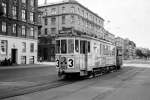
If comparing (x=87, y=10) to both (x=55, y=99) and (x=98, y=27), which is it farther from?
(x=55, y=99)

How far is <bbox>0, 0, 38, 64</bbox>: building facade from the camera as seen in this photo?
113 ft

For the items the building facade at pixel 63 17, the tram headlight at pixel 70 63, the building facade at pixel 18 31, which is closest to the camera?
the tram headlight at pixel 70 63

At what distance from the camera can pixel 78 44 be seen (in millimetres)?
15328

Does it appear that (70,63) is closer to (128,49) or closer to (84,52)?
(84,52)

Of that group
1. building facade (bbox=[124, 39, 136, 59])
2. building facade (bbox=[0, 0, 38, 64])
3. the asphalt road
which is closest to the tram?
the asphalt road

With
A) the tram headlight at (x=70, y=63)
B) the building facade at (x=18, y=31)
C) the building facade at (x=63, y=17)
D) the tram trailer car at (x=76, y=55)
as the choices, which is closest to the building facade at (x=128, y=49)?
the building facade at (x=63, y=17)

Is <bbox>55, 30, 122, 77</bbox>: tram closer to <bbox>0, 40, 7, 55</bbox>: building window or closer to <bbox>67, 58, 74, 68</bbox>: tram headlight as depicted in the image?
<bbox>67, 58, 74, 68</bbox>: tram headlight

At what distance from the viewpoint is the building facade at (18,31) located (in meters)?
34.3

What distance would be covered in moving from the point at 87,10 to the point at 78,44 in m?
55.2

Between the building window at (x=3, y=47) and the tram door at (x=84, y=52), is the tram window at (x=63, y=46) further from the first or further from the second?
the building window at (x=3, y=47)

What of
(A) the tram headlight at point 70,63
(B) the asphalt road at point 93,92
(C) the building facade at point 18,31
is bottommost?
(B) the asphalt road at point 93,92

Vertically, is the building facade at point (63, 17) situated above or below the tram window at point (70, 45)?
above

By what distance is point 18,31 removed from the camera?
37.3 m

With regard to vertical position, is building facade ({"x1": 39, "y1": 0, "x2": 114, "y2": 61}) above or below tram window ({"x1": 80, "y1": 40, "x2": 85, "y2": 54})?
above
